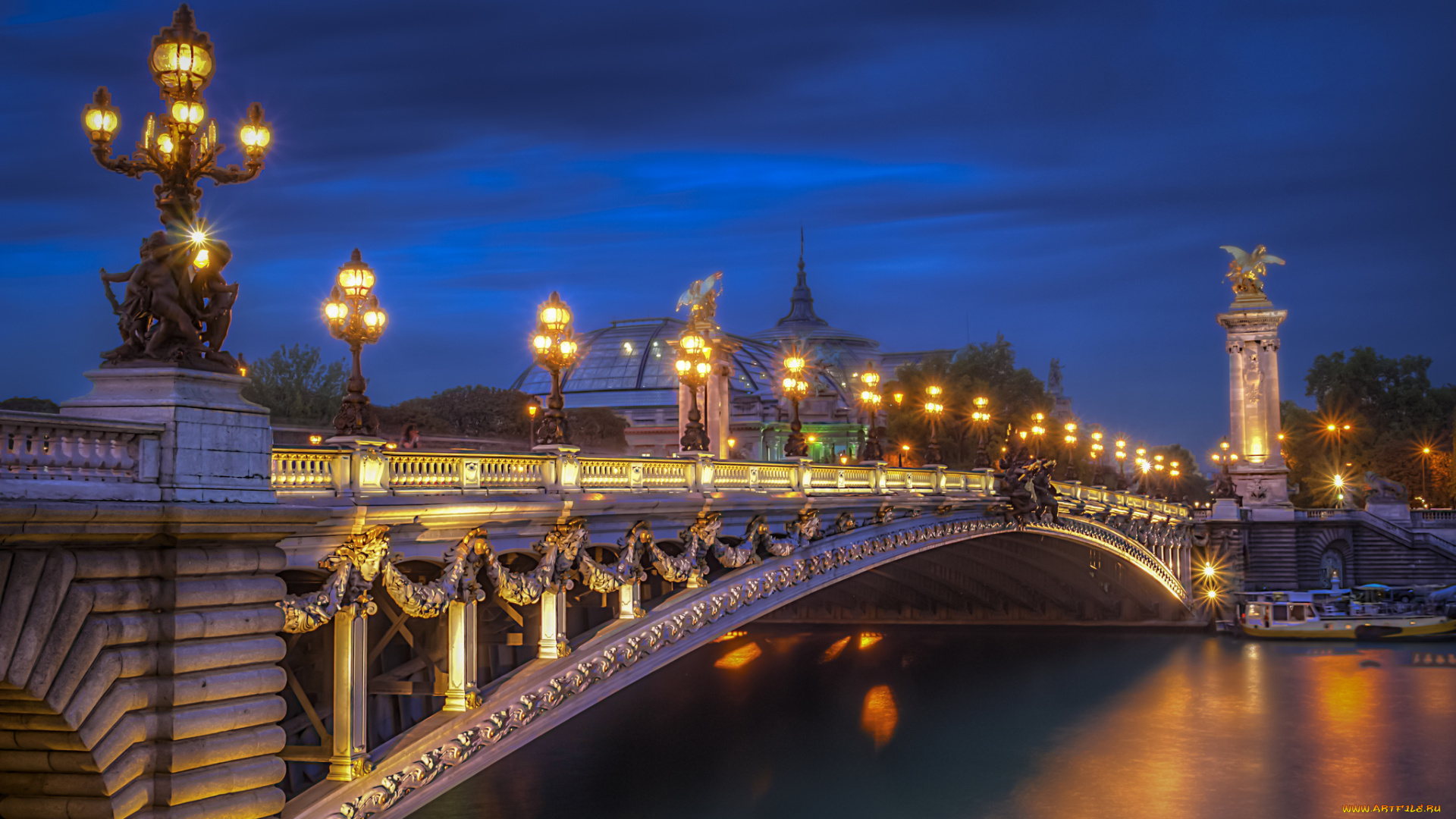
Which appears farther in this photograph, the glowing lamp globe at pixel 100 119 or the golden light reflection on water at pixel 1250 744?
the golden light reflection on water at pixel 1250 744

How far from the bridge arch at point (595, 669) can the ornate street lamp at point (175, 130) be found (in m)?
6.76

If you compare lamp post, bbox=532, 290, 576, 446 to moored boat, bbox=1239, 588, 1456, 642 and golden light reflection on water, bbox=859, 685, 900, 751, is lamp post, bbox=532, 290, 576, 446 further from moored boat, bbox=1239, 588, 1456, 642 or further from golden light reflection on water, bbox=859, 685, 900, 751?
moored boat, bbox=1239, 588, 1456, 642

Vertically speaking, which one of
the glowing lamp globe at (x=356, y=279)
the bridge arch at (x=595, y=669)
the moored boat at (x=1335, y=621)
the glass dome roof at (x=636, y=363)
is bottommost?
the moored boat at (x=1335, y=621)

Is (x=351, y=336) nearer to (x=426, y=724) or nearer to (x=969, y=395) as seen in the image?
(x=426, y=724)

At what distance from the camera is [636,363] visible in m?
134

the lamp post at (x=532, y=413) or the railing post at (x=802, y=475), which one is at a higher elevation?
the lamp post at (x=532, y=413)

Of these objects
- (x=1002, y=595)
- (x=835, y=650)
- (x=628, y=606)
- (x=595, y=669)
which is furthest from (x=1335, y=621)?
(x=595, y=669)

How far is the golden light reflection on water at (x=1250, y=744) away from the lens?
3356 cm

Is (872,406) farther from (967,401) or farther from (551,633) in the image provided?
(967,401)

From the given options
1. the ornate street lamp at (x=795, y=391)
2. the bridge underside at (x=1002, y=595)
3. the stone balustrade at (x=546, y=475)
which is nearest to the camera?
the stone balustrade at (x=546, y=475)

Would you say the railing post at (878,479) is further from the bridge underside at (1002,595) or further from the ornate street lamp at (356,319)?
the bridge underside at (1002,595)

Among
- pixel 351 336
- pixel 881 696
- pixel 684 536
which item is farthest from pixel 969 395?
pixel 351 336

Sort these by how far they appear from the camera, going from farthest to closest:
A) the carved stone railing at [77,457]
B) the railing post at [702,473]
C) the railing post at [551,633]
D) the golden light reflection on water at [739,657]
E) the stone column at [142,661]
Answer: the golden light reflection on water at [739,657] < the railing post at [702,473] < the railing post at [551,633] < the stone column at [142,661] < the carved stone railing at [77,457]

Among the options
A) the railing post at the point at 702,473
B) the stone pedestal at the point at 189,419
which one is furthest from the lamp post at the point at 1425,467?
the stone pedestal at the point at 189,419
